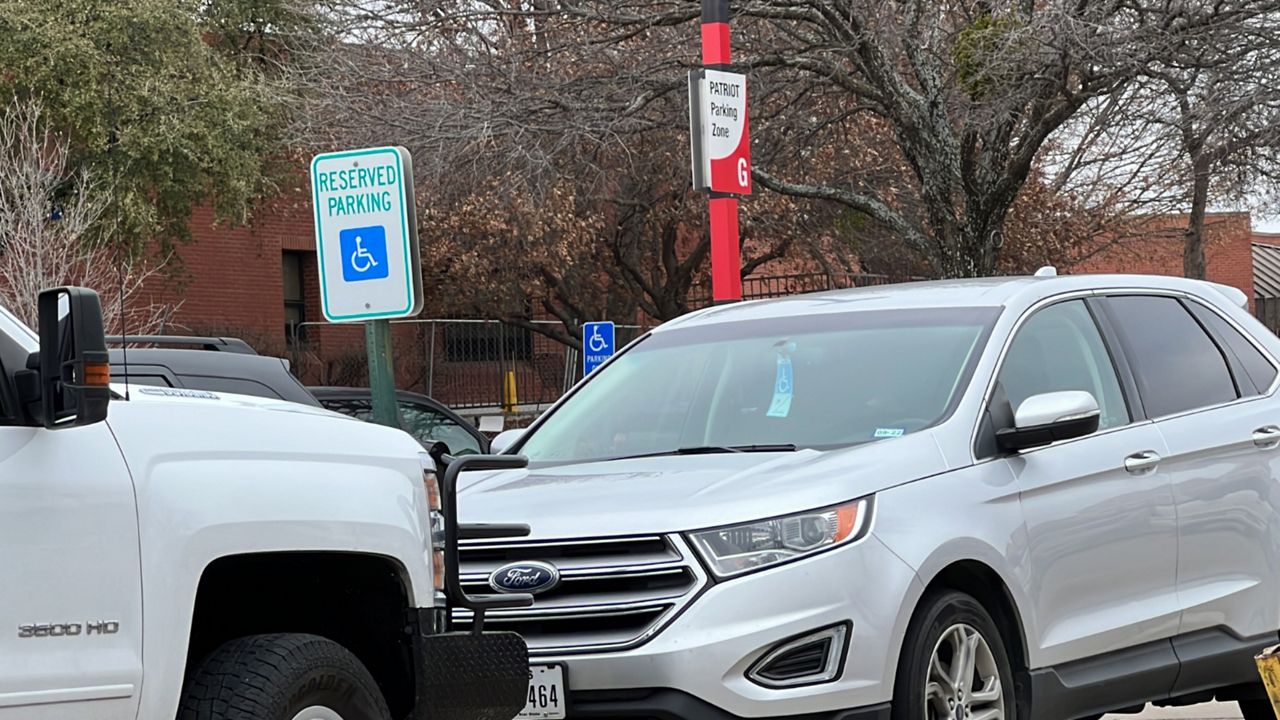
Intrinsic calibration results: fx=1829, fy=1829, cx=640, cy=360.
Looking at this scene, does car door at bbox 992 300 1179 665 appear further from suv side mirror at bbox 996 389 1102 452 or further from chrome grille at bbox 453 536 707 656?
chrome grille at bbox 453 536 707 656

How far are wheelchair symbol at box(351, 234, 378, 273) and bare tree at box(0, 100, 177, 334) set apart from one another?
13.5m

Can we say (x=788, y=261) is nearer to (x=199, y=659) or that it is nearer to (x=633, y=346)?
(x=633, y=346)

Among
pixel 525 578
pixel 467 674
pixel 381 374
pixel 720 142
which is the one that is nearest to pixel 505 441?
pixel 381 374

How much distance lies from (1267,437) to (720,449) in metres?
2.35

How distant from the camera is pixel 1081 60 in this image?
17125 millimetres

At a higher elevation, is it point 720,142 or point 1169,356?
point 720,142

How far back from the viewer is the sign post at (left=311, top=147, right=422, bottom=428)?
750 cm

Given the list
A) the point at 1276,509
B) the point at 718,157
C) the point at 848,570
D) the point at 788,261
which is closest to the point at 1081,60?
the point at 718,157

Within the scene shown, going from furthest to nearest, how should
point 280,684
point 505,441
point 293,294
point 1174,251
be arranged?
point 1174,251 → point 293,294 → point 505,441 → point 280,684

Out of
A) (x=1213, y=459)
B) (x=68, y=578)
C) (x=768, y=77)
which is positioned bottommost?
(x=1213, y=459)

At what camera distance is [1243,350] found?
7.70 metres

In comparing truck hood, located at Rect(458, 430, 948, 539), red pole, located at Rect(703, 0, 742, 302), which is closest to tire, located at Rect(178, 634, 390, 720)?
truck hood, located at Rect(458, 430, 948, 539)

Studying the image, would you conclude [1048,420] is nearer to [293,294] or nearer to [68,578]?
[68,578]

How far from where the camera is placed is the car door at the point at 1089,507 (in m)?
6.21
